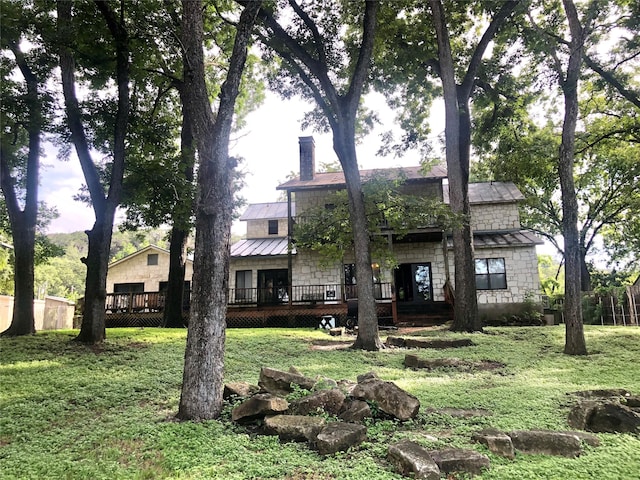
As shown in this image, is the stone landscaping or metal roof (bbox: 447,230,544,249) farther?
metal roof (bbox: 447,230,544,249)

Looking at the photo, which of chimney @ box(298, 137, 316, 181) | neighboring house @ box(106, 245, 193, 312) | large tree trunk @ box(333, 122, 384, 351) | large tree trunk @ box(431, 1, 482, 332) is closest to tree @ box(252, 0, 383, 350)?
large tree trunk @ box(333, 122, 384, 351)

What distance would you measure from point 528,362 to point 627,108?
15531mm

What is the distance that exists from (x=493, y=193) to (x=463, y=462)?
762 inches

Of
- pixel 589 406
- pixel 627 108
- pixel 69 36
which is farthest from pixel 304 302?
pixel 627 108

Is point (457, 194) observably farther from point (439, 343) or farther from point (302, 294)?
point (302, 294)

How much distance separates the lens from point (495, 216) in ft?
66.4

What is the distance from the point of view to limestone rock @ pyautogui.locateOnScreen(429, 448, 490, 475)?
11.3 ft

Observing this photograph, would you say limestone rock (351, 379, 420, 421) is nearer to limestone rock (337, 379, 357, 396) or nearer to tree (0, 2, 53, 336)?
limestone rock (337, 379, 357, 396)

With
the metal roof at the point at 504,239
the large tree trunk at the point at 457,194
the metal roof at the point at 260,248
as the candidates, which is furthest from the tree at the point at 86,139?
the metal roof at the point at 504,239

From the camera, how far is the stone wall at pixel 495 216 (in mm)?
20156

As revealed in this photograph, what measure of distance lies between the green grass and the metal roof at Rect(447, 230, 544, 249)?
874 centimetres

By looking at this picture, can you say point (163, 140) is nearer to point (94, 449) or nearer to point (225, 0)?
point (225, 0)

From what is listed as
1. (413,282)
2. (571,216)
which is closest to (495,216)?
(413,282)

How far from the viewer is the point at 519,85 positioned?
1595cm
